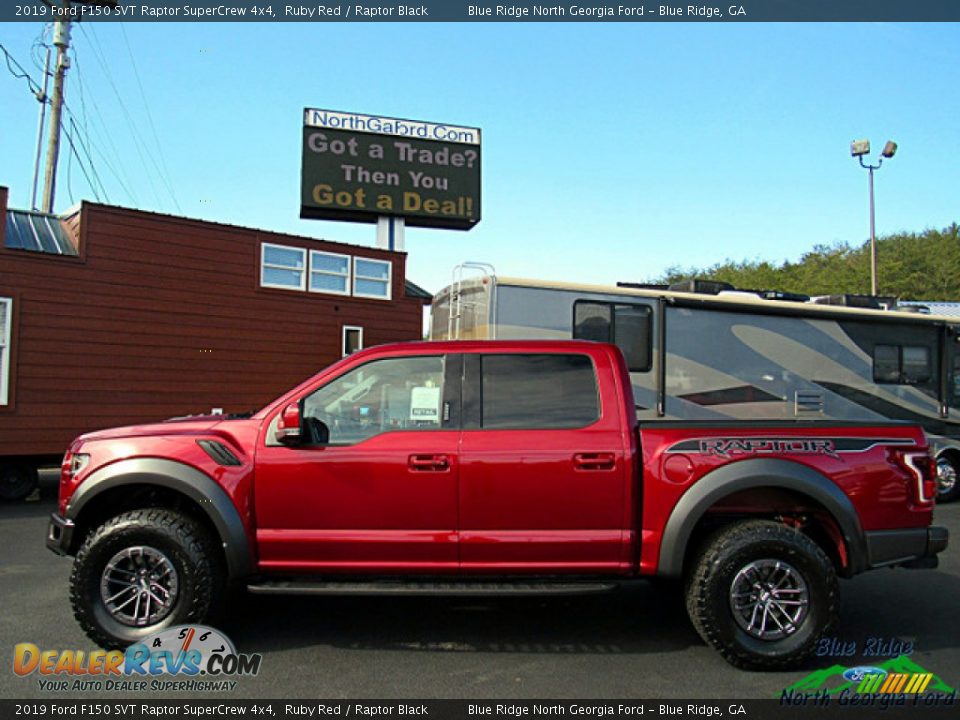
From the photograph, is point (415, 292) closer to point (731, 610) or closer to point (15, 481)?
point (15, 481)

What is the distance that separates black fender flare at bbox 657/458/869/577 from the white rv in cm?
502

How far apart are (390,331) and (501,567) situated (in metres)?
10.0

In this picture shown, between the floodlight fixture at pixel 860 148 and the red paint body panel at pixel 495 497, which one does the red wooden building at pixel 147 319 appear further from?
the floodlight fixture at pixel 860 148

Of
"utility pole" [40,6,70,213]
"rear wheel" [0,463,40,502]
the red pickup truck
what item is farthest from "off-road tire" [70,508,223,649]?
"utility pole" [40,6,70,213]

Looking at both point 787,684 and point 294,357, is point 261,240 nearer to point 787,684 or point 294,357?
point 294,357

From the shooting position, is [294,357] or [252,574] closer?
[252,574]

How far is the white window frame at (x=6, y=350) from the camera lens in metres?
9.34

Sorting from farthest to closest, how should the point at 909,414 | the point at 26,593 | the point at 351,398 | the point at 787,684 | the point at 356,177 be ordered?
the point at 356,177 < the point at 909,414 < the point at 26,593 < the point at 351,398 < the point at 787,684

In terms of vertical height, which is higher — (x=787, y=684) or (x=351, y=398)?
(x=351, y=398)

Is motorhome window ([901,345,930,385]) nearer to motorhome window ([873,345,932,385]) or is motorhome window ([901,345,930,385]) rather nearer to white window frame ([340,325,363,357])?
motorhome window ([873,345,932,385])

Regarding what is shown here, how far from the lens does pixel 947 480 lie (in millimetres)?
10664

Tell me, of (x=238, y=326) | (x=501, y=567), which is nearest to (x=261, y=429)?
(x=501, y=567)

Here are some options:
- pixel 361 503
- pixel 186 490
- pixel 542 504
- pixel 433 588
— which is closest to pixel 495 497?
pixel 542 504

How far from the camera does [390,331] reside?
1370 cm
